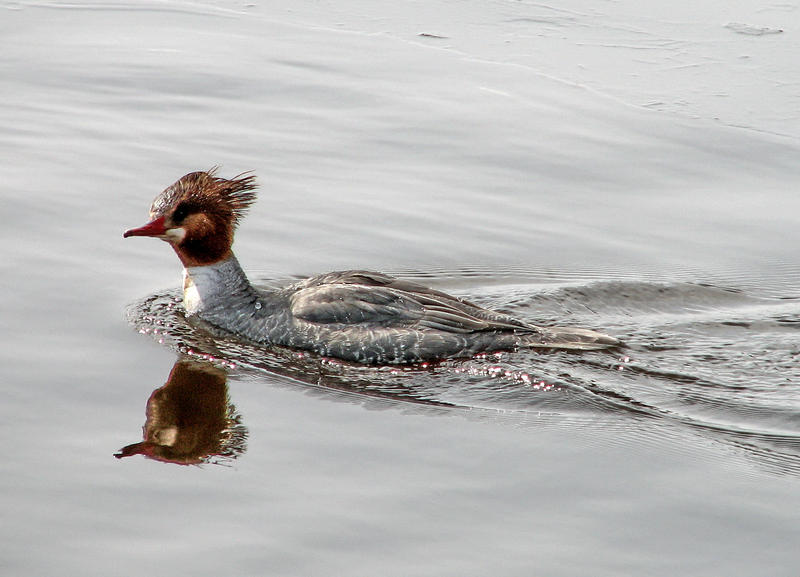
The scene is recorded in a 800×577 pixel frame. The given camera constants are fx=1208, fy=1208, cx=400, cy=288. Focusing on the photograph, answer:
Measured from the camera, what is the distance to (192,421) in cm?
736

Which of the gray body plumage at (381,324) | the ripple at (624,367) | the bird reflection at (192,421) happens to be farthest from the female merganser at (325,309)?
the bird reflection at (192,421)

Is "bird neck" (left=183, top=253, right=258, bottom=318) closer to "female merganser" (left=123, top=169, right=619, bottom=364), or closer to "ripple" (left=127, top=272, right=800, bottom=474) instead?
"female merganser" (left=123, top=169, right=619, bottom=364)

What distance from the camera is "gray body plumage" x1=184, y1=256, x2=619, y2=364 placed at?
27.5 ft

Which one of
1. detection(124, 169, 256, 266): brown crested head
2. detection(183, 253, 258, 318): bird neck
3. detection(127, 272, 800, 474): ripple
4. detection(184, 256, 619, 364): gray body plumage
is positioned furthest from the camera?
detection(183, 253, 258, 318): bird neck

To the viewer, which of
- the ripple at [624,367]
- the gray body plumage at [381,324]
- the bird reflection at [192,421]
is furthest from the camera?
the gray body plumage at [381,324]

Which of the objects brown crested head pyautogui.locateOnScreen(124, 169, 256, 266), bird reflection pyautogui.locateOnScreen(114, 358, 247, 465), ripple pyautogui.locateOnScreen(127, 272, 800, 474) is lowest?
bird reflection pyautogui.locateOnScreen(114, 358, 247, 465)

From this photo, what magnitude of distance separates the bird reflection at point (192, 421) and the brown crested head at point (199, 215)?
40.3 inches

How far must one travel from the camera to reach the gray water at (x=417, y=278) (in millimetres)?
6035

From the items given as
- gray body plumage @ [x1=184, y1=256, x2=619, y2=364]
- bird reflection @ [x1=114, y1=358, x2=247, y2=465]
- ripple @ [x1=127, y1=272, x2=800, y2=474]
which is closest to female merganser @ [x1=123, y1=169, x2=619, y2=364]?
gray body plumage @ [x1=184, y1=256, x2=619, y2=364]

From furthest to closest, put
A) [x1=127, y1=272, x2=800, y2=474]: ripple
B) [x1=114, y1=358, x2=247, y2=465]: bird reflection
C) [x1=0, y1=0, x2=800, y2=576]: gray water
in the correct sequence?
[x1=127, y1=272, x2=800, y2=474]: ripple
[x1=114, y1=358, x2=247, y2=465]: bird reflection
[x1=0, y1=0, x2=800, y2=576]: gray water

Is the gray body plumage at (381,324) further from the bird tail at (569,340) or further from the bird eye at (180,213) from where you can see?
the bird eye at (180,213)

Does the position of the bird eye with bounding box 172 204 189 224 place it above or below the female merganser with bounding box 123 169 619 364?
above

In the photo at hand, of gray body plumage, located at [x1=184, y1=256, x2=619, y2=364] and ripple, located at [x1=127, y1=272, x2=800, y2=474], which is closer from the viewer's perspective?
ripple, located at [x1=127, y1=272, x2=800, y2=474]

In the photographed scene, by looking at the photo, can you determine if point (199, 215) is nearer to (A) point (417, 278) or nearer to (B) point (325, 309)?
(B) point (325, 309)
